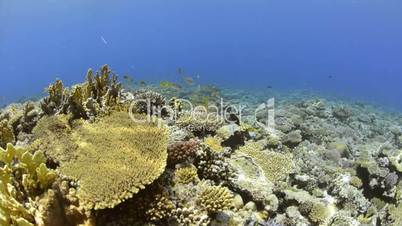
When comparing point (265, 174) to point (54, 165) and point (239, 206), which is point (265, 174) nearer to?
point (239, 206)

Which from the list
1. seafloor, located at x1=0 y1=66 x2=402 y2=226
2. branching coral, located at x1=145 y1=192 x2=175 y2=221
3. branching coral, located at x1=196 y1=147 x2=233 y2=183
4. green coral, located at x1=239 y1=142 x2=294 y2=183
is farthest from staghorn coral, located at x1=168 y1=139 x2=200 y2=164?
green coral, located at x1=239 y1=142 x2=294 y2=183

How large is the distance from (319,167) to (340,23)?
200m

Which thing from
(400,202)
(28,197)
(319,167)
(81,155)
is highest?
(81,155)

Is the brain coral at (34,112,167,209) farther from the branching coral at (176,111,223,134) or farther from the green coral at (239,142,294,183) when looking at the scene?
the green coral at (239,142,294,183)

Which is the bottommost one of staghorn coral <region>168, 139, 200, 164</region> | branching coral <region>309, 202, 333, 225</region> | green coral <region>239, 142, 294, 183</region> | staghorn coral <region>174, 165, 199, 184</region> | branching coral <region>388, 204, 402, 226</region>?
branching coral <region>388, 204, 402, 226</region>

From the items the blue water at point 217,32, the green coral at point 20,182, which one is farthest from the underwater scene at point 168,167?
the blue water at point 217,32

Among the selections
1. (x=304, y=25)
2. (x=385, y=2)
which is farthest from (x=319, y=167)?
(x=385, y=2)

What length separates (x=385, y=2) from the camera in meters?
183

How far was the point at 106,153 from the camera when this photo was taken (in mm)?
4555

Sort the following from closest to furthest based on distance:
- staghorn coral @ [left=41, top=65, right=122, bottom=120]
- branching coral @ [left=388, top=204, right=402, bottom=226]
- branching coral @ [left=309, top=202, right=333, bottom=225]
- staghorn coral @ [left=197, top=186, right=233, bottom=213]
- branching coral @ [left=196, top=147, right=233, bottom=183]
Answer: staghorn coral @ [left=197, top=186, right=233, bottom=213] → branching coral @ [left=196, top=147, right=233, bottom=183] → staghorn coral @ [left=41, top=65, right=122, bottom=120] → branching coral @ [left=309, top=202, right=333, bottom=225] → branching coral @ [left=388, top=204, right=402, bottom=226]

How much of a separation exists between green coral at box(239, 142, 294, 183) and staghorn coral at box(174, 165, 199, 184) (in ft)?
Answer: 6.52

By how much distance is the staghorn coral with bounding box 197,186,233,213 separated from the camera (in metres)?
4.71

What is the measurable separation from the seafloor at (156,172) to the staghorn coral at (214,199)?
0.5 inches

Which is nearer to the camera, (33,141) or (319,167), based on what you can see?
(33,141)
